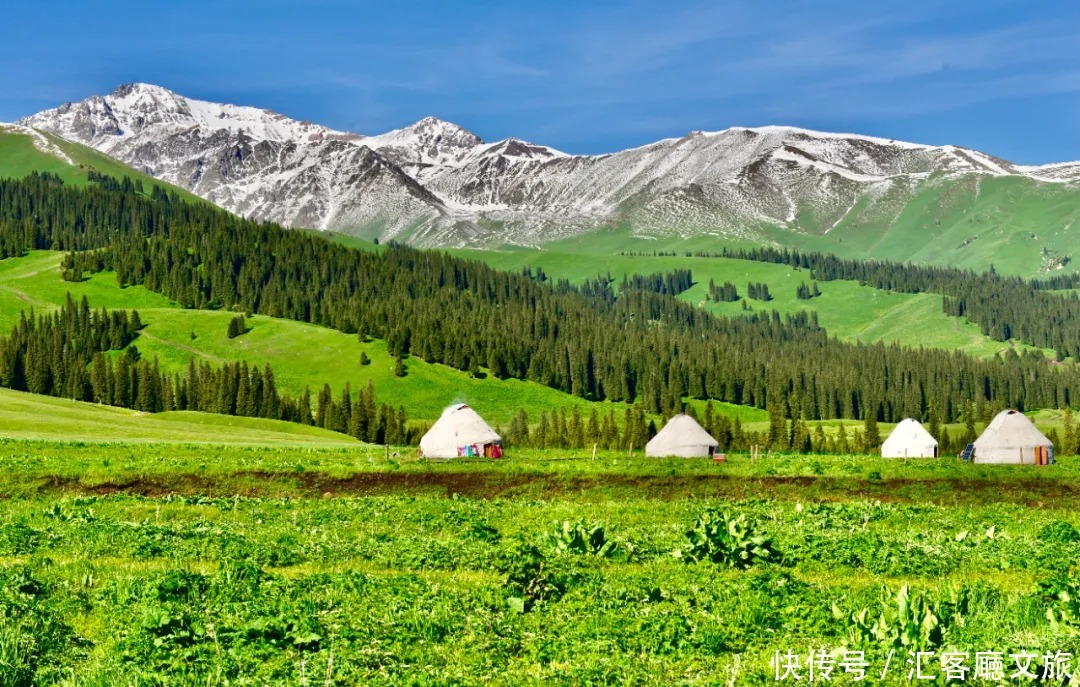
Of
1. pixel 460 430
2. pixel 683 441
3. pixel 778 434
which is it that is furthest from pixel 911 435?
pixel 778 434

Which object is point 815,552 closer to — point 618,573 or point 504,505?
point 618,573

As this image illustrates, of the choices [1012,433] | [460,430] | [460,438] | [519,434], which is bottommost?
[519,434]

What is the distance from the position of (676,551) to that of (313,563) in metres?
9.44

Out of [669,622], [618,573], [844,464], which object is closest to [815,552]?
[618,573]

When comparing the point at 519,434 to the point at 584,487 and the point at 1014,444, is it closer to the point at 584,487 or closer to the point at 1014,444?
the point at 1014,444

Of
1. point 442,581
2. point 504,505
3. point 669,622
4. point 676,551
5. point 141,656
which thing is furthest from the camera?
point 504,505

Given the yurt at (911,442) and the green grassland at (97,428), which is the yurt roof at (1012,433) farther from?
the green grassland at (97,428)

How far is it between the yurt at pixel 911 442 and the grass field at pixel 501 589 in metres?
47.7

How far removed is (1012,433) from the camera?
83062 millimetres

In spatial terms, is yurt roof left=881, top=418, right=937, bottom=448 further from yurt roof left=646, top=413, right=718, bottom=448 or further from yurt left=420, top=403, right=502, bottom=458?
yurt left=420, top=403, right=502, bottom=458

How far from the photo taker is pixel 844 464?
59406mm

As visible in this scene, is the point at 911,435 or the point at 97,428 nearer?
the point at 911,435

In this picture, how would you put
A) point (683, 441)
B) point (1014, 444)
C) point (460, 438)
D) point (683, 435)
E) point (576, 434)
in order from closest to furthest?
point (1014, 444) → point (460, 438) → point (683, 441) → point (683, 435) → point (576, 434)

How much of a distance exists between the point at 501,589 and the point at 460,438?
2592 inches
